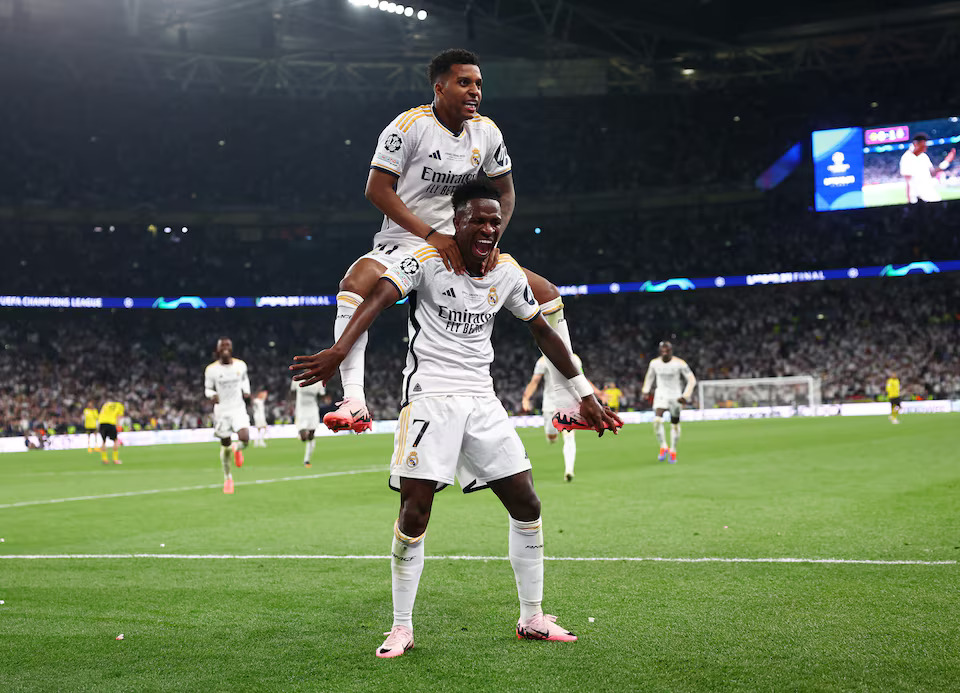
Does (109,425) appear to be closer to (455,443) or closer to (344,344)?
(455,443)

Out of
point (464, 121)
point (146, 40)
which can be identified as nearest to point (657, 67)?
point (146, 40)

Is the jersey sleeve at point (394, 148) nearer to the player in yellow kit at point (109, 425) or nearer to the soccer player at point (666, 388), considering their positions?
the soccer player at point (666, 388)

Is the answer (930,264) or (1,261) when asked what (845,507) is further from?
(1,261)

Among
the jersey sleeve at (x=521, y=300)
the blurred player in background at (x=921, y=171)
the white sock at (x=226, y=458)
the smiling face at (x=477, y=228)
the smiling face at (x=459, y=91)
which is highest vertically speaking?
the blurred player in background at (x=921, y=171)

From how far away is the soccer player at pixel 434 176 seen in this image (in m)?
5.07

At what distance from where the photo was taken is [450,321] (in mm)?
A: 5117

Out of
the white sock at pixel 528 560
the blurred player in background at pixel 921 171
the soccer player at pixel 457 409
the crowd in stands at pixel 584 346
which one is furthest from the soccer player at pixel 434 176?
the crowd in stands at pixel 584 346

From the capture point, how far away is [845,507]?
1093 centimetres

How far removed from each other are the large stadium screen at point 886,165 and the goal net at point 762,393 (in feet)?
25.0

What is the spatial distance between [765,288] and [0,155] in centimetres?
3810

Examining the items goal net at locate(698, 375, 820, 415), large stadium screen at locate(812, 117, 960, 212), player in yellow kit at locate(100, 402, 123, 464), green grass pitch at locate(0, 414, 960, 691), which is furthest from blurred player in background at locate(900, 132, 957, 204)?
player in yellow kit at locate(100, 402, 123, 464)

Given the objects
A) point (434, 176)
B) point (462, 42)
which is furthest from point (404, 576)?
point (462, 42)

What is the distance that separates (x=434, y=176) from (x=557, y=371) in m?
1.37

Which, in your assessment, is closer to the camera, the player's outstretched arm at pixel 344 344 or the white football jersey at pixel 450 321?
the player's outstretched arm at pixel 344 344
